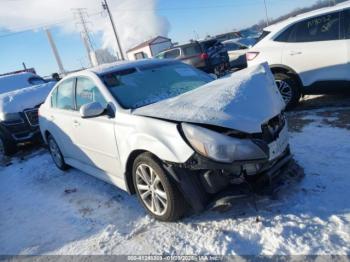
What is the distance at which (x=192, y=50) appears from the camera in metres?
15.0

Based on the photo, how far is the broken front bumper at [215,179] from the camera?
2947mm

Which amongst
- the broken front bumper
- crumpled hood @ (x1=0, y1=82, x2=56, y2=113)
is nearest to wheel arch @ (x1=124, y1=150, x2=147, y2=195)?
the broken front bumper

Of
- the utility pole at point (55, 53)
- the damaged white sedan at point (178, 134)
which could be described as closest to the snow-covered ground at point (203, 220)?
the damaged white sedan at point (178, 134)

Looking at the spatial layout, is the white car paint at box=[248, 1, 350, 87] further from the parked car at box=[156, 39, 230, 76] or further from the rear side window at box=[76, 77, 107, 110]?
the parked car at box=[156, 39, 230, 76]

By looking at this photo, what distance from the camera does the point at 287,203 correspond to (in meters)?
3.31

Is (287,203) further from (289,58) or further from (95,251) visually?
(289,58)

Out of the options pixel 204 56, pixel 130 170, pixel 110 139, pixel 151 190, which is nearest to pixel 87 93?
pixel 110 139

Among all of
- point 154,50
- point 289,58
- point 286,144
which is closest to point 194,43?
point 289,58

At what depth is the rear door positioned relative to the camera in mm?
5930

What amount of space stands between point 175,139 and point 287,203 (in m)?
1.27

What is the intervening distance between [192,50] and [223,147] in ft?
41.5

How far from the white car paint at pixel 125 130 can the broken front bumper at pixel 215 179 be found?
129 mm

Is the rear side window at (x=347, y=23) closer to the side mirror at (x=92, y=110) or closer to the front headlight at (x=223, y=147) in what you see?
the front headlight at (x=223, y=147)

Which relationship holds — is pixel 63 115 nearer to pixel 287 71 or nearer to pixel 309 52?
pixel 287 71
